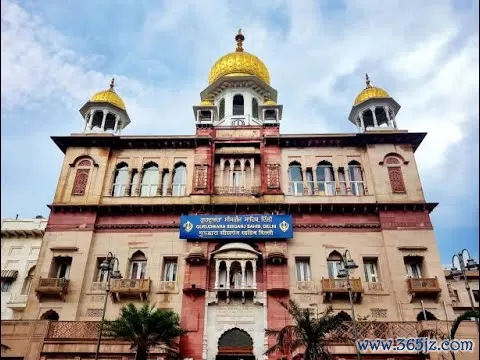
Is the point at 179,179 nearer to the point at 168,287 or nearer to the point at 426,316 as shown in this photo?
the point at 168,287

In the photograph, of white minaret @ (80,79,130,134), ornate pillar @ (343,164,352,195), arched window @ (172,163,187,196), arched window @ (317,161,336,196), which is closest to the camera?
ornate pillar @ (343,164,352,195)

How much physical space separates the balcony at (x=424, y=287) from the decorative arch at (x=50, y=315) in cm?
1805

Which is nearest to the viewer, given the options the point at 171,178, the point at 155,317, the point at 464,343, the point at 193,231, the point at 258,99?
the point at 155,317

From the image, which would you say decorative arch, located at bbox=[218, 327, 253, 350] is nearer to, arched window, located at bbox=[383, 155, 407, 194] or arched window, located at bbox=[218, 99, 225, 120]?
arched window, located at bbox=[383, 155, 407, 194]

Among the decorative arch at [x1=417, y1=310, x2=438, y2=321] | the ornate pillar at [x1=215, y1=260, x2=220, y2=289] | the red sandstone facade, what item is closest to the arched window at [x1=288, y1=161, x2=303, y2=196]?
the red sandstone facade

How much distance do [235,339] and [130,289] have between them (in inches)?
235

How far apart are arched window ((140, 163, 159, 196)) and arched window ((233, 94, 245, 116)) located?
8.82m

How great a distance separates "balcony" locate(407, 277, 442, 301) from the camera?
21.2 metres

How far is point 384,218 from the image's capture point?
78.7 ft

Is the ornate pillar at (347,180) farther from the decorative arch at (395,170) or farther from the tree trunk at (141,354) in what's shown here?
the tree trunk at (141,354)

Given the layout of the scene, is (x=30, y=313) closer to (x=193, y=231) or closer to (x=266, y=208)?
(x=193, y=231)

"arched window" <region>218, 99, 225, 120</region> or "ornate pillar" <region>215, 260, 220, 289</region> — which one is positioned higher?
"arched window" <region>218, 99, 225, 120</region>

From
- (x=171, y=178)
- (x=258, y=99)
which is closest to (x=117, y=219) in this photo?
(x=171, y=178)

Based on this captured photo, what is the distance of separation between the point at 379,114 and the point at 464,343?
15673 millimetres
